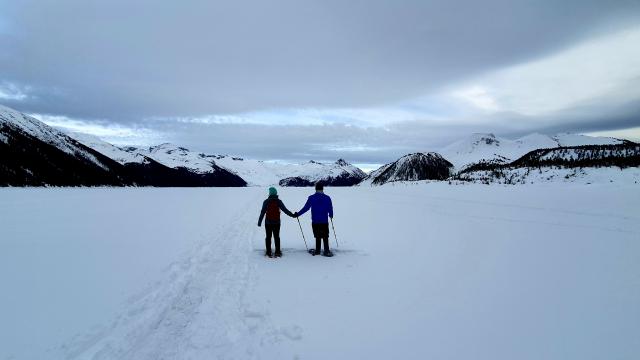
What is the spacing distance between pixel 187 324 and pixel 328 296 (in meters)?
2.94

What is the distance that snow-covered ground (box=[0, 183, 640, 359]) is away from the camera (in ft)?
19.1

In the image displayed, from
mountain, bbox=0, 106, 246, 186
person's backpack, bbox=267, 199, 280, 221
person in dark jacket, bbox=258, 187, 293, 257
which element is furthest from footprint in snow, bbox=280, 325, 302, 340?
mountain, bbox=0, 106, 246, 186

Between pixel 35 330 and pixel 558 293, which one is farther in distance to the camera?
pixel 558 293

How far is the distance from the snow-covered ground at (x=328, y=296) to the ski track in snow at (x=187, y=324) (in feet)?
0.11

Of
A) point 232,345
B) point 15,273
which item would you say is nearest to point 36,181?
point 15,273

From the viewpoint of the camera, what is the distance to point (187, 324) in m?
6.60

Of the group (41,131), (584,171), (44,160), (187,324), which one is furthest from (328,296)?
(41,131)

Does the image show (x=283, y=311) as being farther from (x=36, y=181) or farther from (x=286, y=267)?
(x=36, y=181)

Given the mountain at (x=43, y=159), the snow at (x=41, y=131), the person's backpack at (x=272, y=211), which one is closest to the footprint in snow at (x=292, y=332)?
the person's backpack at (x=272, y=211)

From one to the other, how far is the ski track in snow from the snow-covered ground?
1.3 inches

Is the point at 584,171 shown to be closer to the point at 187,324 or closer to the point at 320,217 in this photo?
the point at 320,217

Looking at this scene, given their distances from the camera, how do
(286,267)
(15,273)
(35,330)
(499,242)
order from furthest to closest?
(499,242), (286,267), (15,273), (35,330)

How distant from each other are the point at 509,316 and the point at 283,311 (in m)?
4.00

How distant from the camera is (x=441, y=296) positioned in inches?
318
